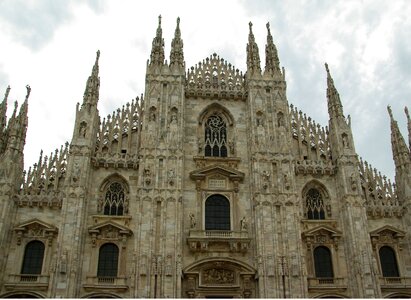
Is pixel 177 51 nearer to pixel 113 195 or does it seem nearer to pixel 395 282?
pixel 113 195

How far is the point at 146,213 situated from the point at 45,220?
18.0ft

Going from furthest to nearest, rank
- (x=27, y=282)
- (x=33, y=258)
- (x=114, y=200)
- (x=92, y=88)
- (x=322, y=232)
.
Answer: (x=92, y=88) → (x=114, y=200) → (x=322, y=232) → (x=33, y=258) → (x=27, y=282)

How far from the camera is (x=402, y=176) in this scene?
26.8 m

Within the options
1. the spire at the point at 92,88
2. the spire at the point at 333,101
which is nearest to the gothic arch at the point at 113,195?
the spire at the point at 92,88

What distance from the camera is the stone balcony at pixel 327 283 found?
78.4ft

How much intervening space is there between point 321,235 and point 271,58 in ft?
41.2

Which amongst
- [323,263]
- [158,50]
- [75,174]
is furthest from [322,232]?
[158,50]

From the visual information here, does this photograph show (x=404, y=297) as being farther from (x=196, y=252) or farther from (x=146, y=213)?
(x=146, y=213)

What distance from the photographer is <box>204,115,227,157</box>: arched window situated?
27.8 m

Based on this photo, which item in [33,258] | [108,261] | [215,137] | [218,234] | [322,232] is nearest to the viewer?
[33,258]

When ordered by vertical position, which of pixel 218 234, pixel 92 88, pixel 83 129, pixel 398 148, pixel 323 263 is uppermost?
pixel 92 88

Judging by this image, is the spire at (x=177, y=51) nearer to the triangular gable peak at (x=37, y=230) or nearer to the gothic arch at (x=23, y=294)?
the triangular gable peak at (x=37, y=230)

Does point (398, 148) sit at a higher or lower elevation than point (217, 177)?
higher

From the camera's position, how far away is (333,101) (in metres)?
29.2
